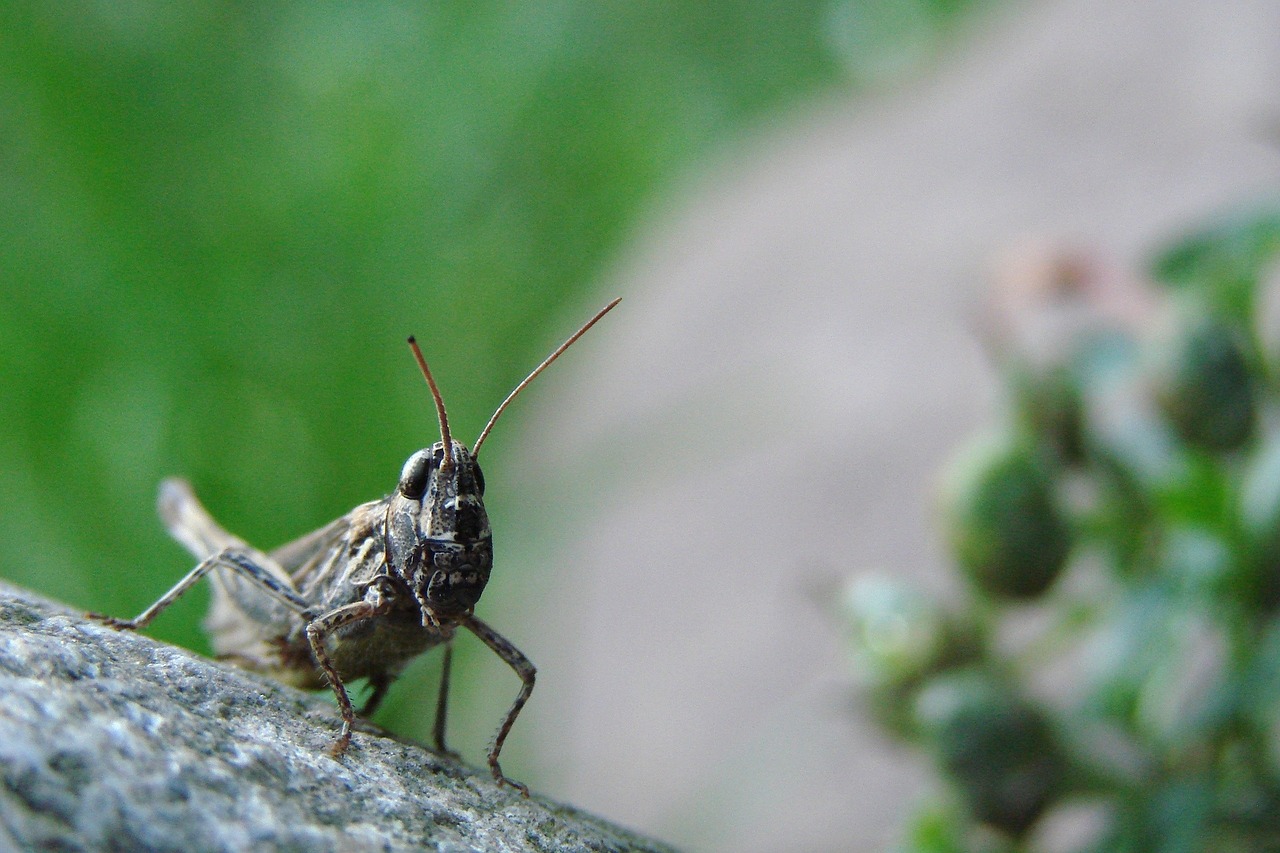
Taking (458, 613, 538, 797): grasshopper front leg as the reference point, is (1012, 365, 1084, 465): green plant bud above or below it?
above

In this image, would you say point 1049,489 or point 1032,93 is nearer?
point 1049,489

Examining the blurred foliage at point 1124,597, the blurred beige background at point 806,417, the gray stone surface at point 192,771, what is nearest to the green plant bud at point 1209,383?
the blurred foliage at point 1124,597

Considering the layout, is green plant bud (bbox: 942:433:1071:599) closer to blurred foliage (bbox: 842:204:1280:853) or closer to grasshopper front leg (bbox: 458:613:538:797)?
blurred foliage (bbox: 842:204:1280:853)

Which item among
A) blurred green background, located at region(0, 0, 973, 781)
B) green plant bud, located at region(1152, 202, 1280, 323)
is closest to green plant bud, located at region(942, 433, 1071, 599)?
green plant bud, located at region(1152, 202, 1280, 323)

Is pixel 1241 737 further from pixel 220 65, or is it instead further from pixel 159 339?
pixel 220 65

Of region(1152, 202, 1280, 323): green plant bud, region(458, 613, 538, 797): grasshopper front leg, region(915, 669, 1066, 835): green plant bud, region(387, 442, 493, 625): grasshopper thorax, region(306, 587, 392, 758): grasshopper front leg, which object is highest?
region(1152, 202, 1280, 323): green plant bud

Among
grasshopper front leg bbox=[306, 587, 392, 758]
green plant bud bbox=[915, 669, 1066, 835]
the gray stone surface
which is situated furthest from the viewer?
green plant bud bbox=[915, 669, 1066, 835]

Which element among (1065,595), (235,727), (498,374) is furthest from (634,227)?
(235,727)
